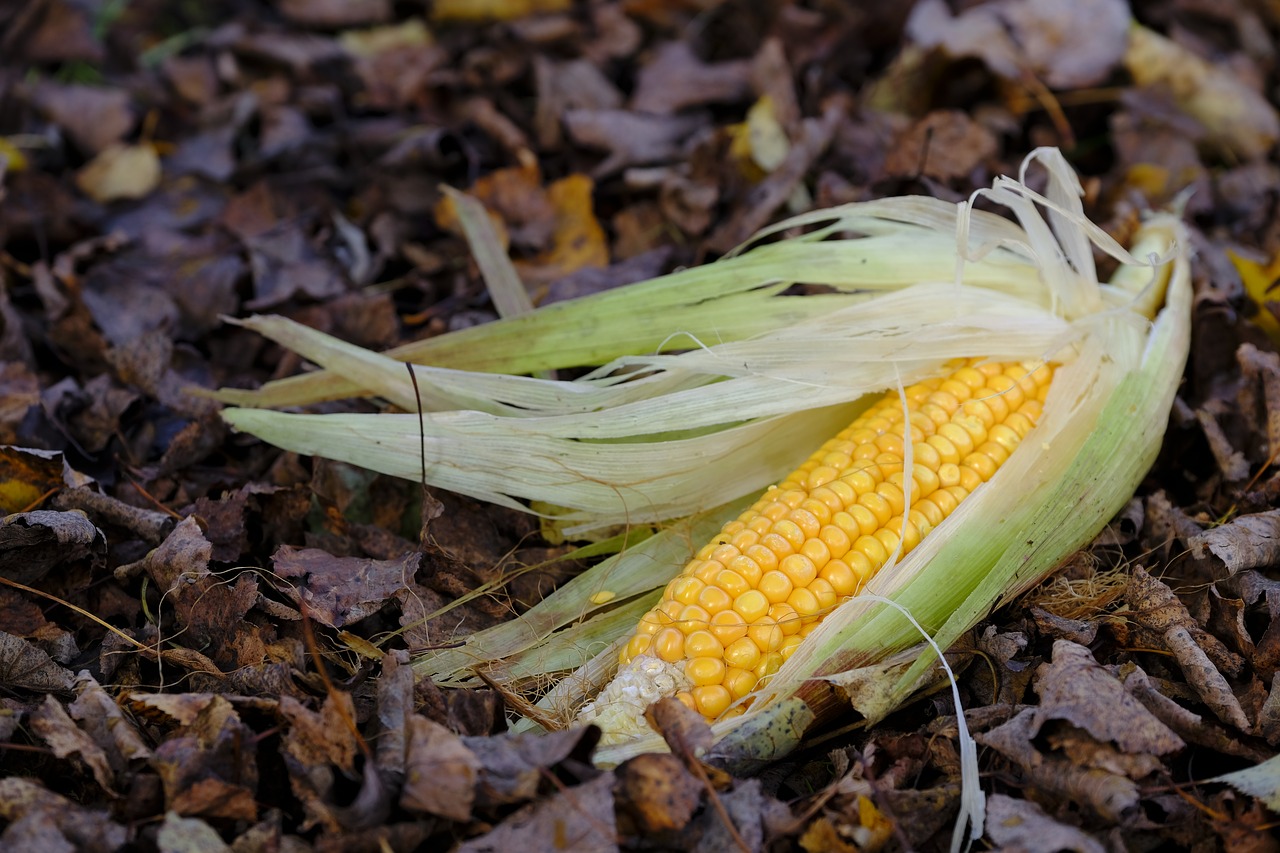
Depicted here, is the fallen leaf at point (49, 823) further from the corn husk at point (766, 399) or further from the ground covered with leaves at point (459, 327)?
the corn husk at point (766, 399)

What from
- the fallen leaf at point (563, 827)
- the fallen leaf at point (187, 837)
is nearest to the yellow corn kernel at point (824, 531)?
the fallen leaf at point (563, 827)

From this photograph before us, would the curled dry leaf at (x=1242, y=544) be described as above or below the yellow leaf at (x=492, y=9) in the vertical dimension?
below

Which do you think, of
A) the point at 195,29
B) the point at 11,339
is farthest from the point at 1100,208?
the point at 195,29

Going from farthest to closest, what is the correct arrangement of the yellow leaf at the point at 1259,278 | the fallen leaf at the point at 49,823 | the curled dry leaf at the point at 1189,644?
the yellow leaf at the point at 1259,278, the curled dry leaf at the point at 1189,644, the fallen leaf at the point at 49,823

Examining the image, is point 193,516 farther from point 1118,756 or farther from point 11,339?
point 1118,756

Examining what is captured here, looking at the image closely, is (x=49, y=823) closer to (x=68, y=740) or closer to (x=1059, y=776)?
(x=68, y=740)

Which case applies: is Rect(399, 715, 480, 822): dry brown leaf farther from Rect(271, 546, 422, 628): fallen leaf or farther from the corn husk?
Rect(271, 546, 422, 628): fallen leaf

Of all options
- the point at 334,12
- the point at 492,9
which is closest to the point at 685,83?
the point at 492,9
